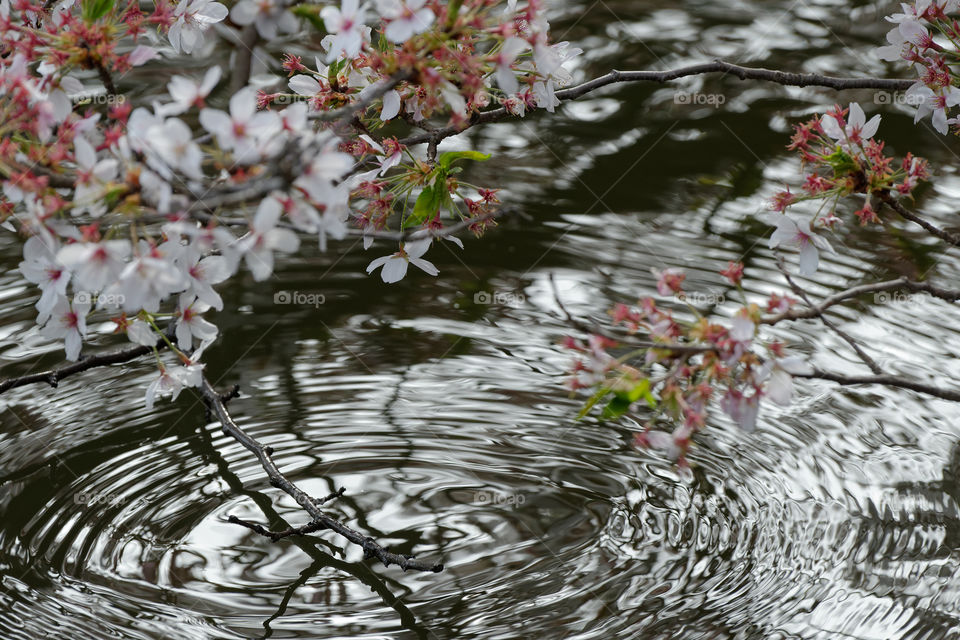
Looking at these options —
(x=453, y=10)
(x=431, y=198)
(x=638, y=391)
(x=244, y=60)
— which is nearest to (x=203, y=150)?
(x=453, y=10)

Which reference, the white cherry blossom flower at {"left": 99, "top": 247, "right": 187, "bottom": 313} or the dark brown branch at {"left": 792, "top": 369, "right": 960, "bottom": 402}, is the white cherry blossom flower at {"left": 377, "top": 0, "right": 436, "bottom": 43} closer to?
the white cherry blossom flower at {"left": 99, "top": 247, "right": 187, "bottom": 313}

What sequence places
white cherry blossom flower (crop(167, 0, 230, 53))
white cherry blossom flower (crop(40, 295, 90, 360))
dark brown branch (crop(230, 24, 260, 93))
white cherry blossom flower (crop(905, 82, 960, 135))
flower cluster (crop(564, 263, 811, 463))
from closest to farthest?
flower cluster (crop(564, 263, 811, 463)), white cherry blossom flower (crop(40, 295, 90, 360)), white cherry blossom flower (crop(167, 0, 230, 53)), white cherry blossom flower (crop(905, 82, 960, 135)), dark brown branch (crop(230, 24, 260, 93))

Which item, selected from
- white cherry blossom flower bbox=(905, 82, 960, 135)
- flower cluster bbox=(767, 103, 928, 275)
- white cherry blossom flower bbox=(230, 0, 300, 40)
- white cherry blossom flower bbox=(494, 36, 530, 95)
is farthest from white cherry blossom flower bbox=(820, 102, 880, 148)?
white cherry blossom flower bbox=(230, 0, 300, 40)

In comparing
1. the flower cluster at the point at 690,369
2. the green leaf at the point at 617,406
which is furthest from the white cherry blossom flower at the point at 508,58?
the green leaf at the point at 617,406

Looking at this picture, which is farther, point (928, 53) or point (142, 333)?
point (928, 53)

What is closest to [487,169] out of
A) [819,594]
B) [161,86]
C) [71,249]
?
[161,86]

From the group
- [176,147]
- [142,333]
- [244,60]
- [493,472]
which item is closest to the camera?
[176,147]

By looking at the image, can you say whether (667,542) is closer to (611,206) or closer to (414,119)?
(414,119)

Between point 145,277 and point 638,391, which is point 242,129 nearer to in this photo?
point 145,277

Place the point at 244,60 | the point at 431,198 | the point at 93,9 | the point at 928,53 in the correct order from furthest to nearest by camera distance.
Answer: the point at 244,60 → the point at 928,53 → the point at 431,198 → the point at 93,9

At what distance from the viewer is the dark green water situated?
174cm

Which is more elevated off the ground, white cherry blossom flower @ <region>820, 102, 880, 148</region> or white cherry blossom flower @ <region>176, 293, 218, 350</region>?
white cherry blossom flower @ <region>820, 102, 880, 148</region>

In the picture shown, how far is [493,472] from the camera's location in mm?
2082

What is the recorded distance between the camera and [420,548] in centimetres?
191
